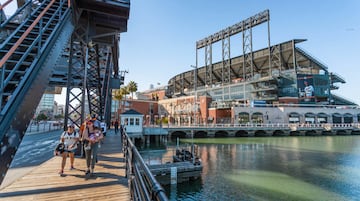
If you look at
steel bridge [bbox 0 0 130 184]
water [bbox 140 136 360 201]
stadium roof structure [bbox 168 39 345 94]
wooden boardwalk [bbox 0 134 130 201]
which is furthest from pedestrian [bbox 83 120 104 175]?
stadium roof structure [bbox 168 39 345 94]

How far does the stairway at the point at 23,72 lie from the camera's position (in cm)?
338

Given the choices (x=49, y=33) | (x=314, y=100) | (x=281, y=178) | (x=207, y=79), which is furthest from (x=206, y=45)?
(x=49, y=33)

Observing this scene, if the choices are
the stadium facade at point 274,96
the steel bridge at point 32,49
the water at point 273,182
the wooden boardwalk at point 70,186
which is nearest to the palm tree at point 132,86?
the stadium facade at point 274,96

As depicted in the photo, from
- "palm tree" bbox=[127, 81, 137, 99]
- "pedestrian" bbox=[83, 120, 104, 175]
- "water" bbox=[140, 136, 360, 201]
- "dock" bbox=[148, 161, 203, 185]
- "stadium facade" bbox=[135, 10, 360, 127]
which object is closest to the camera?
"pedestrian" bbox=[83, 120, 104, 175]

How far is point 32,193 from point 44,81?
2651mm

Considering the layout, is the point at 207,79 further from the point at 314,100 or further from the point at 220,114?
the point at 314,100

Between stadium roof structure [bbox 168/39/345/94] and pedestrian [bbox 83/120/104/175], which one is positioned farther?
stadium roof structure [bbox 168/39/345/94]

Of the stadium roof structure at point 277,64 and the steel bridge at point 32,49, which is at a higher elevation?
the stadium roof structure at point 277,64

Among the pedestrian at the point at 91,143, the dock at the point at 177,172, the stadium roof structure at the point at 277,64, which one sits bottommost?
the dock at the point at 177,172

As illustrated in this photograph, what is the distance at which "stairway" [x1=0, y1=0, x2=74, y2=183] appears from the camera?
338 cm

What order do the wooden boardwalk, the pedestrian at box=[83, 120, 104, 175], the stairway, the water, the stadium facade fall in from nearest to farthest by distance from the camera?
the stairway, the wooden boardwalk, the pedestrian at box=[83, 120, 104, 175], the water, the stadium facade

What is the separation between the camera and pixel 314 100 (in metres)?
60.3

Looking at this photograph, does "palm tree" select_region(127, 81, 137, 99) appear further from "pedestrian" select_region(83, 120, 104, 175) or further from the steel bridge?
"pedestrian" select_region(83, 120, 104, 175)

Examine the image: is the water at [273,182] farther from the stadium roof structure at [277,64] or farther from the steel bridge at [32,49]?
the stadium roof structure at [277,64]
